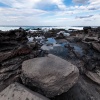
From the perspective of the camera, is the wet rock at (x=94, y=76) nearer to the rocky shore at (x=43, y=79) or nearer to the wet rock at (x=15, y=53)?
the rocky shore at (x=43, y=79)

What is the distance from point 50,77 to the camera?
3.80 metres

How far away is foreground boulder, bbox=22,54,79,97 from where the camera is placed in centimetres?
372

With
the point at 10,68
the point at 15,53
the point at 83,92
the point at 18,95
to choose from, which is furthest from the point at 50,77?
the point at 15,53

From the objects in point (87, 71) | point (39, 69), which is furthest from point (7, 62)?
point (87, 71)

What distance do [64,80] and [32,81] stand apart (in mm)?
993

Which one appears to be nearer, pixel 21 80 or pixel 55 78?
pixel 55 78

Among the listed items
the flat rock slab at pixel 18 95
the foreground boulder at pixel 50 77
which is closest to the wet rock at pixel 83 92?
the foreground boulder at pixel 50 77

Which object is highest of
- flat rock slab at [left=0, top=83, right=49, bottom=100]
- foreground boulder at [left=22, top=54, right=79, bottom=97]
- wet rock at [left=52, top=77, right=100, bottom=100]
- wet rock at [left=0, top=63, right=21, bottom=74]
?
foreground boulder at [left=22, top=54, right=79, bottom=97]

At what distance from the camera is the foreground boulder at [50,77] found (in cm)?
372

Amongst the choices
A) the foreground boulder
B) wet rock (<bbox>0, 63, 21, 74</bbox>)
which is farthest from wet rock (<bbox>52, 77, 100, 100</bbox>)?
wet rock (<bbox>0, 63, 21, 74</bbox>)

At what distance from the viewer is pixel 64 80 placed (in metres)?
3.81

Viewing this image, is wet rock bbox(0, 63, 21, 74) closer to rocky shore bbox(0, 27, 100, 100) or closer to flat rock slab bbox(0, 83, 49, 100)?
rocky shore bbox(0, 27, 100, 100)

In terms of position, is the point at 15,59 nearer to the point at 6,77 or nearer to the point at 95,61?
the point at 6,77

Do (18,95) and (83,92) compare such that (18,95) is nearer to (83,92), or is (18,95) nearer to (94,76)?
(83,92)
